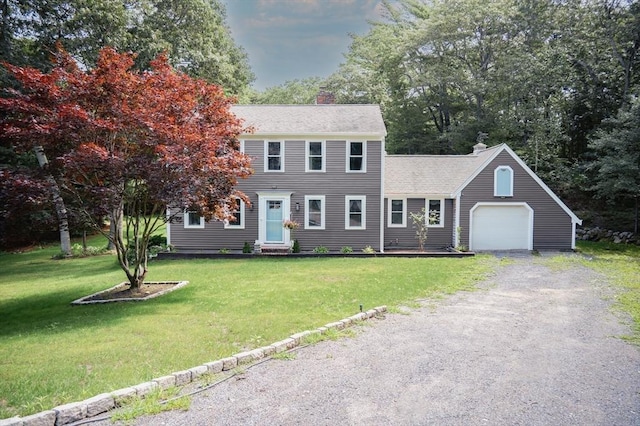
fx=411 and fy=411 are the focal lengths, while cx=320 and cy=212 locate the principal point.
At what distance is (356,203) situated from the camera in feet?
62.0

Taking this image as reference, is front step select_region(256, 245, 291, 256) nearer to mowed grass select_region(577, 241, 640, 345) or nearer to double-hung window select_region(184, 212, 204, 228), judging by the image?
double-hung window select_region(184, 212, 204, 228)

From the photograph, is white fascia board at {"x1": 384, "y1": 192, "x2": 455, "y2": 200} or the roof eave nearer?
the roof eave

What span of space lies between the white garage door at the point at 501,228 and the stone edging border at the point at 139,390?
47.2 ft

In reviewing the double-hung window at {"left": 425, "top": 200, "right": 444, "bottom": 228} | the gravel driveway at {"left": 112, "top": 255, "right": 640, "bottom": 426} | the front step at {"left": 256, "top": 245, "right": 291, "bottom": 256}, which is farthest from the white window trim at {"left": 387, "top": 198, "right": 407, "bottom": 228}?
the gravel driveway at {"left": 112, "top": 255, "right": 640, "bottom": 426}

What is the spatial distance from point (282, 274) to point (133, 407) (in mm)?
8604

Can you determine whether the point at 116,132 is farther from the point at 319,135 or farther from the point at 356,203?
the point at 356,203

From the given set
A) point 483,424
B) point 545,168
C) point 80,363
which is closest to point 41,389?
point 80,363

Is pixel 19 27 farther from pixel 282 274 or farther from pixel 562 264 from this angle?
pixel 562 264

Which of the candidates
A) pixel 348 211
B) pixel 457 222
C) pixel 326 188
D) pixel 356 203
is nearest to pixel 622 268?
pixel 457 222

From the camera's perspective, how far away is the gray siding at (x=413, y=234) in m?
19.5

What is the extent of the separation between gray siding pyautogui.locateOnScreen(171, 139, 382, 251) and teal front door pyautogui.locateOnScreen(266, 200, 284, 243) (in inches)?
21.7

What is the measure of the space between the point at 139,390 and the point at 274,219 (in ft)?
46.1

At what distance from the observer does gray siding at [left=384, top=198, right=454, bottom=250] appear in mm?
19484

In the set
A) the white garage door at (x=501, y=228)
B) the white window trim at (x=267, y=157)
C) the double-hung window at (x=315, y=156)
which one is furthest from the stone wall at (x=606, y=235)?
the white window trim at (x=267, y=157)
